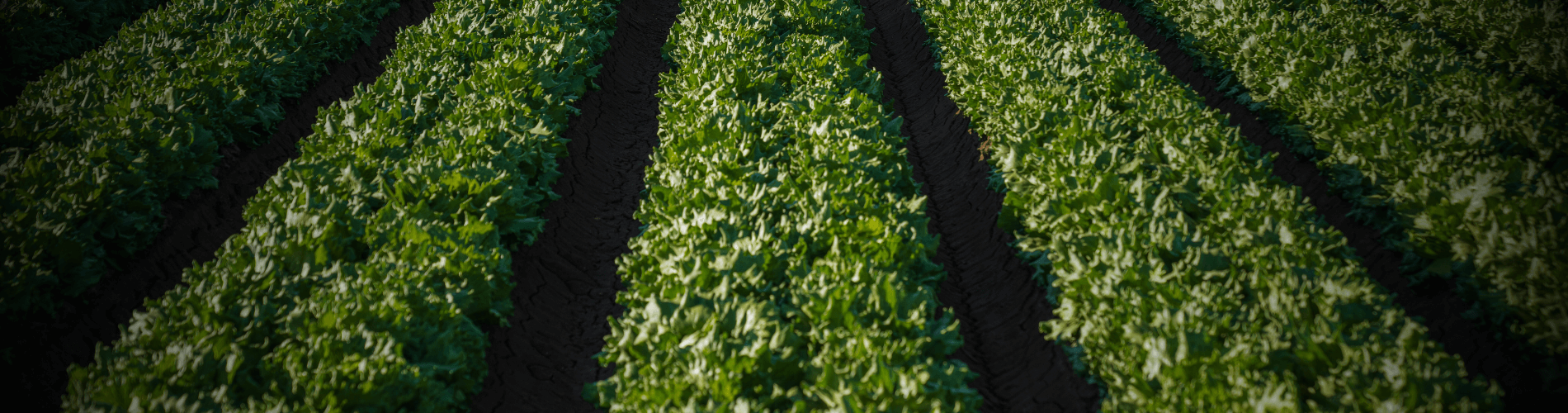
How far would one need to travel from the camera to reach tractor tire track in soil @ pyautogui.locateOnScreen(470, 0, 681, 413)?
551 centimetres

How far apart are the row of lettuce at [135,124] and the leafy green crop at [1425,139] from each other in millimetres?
11314

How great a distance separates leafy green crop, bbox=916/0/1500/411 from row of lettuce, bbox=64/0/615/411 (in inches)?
180

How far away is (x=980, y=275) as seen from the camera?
6.46 metres

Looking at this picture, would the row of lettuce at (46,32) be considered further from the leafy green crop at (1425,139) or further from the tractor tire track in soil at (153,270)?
the leafy green crop at (1425,139)

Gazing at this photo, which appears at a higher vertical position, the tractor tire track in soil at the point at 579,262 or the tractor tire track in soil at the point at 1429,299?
the tractor tire track in soil at the point at 579,262

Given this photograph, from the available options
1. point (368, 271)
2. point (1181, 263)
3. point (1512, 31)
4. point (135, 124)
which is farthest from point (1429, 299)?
point (135, 124)

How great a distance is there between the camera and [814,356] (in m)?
4.64

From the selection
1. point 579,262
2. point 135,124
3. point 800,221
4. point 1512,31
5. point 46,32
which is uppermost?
point 46,32

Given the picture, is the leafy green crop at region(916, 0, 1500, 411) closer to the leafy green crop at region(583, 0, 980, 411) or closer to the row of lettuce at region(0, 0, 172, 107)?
the leafy green crop at region(583, 0, 980, 411)

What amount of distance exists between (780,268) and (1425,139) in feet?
19.3

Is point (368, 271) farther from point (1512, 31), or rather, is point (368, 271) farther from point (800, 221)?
point (1512, 31)

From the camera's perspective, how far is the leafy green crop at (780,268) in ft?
14.4

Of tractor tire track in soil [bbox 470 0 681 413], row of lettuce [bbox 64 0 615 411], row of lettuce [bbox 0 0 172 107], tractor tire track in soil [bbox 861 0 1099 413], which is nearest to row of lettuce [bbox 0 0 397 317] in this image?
row of lettuce [bbox 64 0 615 411]

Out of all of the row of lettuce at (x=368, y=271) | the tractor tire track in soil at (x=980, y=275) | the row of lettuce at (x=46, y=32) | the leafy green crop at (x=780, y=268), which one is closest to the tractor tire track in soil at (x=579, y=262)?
the row of lettuce at (x=368, y=271)
